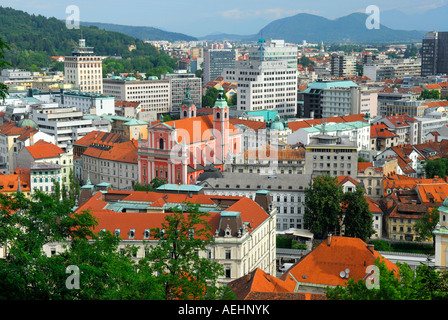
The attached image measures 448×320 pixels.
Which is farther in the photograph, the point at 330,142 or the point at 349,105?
the point at 349,105

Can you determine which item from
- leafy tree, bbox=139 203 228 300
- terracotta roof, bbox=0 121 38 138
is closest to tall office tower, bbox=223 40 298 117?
terracotta roof, bbox=0 121 38 138

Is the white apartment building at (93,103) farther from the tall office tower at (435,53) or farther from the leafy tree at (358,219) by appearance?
the tall office tower at (435,53)

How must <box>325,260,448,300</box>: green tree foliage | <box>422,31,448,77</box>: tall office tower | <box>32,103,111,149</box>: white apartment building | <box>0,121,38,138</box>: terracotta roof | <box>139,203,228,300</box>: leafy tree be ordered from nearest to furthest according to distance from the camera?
<box>325,260,448,300</box>: green tree foliage → <box>139,203,228,300</box>: leafy tree → <box>0,121,38,138</box>: terracotta roof → <box>32,103,111,149</box>: white apartment building → <box>422,31,448,77</box>: tall office tower

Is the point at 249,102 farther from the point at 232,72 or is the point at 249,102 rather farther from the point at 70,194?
the point at 70,194

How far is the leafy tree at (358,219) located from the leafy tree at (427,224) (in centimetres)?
372

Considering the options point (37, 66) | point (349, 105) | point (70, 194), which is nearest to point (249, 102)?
point (349, 105)

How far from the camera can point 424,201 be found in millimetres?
60812

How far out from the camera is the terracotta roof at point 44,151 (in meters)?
76.2

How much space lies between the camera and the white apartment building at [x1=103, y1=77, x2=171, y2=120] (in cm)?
13838

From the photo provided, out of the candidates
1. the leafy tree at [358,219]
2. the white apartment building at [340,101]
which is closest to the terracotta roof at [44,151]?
the leafy tree at [358,219]

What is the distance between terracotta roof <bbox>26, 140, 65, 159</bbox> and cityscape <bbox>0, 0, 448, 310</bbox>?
13 cm

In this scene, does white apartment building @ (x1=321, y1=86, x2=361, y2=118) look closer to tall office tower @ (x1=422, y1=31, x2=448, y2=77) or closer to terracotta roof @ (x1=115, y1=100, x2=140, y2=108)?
terracotta roof @ (x1=115, y1=100, x2=140, y2=108)

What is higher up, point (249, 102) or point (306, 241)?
point (249, 102)
